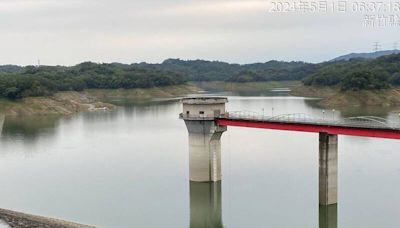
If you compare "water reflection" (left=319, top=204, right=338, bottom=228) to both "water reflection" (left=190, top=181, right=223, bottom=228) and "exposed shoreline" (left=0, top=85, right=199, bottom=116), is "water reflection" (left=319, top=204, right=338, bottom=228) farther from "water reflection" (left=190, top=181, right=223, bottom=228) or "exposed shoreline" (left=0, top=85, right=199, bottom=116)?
"exposed shoreline" (left=0, top=85, right=199, bottom=116)

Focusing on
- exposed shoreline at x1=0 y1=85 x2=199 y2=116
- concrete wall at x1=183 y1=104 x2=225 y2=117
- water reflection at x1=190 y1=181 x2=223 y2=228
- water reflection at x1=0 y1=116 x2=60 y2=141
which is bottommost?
water reflection at x1=190 y1=181 x2=223 y2=228

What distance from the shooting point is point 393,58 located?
150625 millimetres

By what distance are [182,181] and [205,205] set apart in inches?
226

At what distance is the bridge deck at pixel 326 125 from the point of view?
32.2m

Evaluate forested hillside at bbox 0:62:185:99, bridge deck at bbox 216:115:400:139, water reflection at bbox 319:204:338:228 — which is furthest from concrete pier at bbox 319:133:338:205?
forested hillside at bbox 0:62:185:99

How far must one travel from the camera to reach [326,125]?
35.2 metres

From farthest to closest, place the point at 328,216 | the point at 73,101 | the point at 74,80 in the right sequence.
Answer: the point at 74,80 → the point at 73,101 → the point at 328,216

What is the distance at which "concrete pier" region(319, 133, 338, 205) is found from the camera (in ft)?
117

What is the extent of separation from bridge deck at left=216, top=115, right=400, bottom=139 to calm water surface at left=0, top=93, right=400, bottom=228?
17.0 feet

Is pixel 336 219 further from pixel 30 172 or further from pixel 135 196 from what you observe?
pixel 30 172

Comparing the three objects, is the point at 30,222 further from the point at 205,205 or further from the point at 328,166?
the point at 328,166

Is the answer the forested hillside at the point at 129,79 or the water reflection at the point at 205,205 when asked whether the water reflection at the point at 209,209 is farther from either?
the forested hillside at the point at 129,79

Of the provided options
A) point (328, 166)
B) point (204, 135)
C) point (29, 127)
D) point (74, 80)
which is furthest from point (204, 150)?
point (74, 80)

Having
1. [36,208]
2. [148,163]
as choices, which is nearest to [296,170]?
[148,163]
